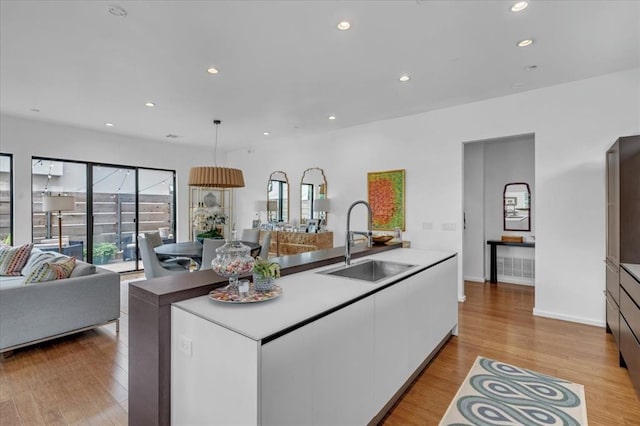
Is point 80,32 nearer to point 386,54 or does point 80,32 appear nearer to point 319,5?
point 319,5

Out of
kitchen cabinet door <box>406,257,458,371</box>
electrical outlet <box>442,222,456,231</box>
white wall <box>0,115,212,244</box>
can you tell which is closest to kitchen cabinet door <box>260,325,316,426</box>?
kitchen cabinet door <box>406,257,458,371</box>

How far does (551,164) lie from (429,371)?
303 centimetres

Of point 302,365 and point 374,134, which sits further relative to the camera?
point 374,134

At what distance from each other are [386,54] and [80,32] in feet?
8.99

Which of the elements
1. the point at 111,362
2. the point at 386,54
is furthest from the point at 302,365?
the point at 386,54

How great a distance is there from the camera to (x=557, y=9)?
240cm

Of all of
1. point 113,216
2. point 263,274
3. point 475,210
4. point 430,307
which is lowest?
point 430,307

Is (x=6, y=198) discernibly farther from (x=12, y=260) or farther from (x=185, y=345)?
(x=185, y=345)

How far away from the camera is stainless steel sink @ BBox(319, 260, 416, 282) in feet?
8.22

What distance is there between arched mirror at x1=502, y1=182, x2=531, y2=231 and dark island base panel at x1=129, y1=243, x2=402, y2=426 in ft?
18.2

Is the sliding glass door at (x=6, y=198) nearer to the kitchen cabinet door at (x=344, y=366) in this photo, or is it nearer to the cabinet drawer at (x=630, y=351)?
the kitchen cabinet door at (x=344, y=366)

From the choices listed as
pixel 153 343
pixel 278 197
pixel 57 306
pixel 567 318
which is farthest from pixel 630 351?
pixel 278 197

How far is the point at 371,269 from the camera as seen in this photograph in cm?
291

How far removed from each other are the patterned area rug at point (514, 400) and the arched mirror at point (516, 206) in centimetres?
358
